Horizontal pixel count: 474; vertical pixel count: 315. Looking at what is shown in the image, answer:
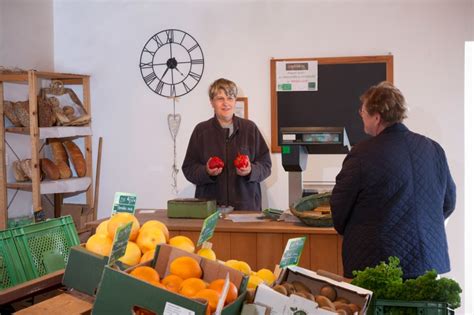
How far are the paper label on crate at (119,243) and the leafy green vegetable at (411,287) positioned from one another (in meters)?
0.68

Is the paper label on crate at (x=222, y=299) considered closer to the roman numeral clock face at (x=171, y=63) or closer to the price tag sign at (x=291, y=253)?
the price tag sign at (x=291, y=253)

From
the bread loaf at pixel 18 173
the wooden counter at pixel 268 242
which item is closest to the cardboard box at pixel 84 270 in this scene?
the wooden counter at pixel 268 242

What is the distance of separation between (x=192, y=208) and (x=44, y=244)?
1.55m

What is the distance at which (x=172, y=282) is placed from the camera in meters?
1.55

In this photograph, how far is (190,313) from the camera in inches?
51.1

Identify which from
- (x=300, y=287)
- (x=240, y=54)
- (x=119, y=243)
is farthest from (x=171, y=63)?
(x=300, y=287)

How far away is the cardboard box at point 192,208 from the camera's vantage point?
355 centimetres

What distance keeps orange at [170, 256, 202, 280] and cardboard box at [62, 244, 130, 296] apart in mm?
198

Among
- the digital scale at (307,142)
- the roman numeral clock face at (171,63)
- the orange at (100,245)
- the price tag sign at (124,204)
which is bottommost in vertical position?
the orange at (100,245)

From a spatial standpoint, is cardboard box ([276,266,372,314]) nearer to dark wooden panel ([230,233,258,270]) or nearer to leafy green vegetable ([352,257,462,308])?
leafy green vegetable ([352,257,462,308])

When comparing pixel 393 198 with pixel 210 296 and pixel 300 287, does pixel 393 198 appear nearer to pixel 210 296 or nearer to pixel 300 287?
pixel 300 287

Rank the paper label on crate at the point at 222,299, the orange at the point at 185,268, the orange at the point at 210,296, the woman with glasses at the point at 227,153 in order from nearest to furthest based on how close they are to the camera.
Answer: the paper label on crate at the point at 222,299 < the orange at the point at 210,296 < the orange at the point at 185,268 < the woman with glasses at the point at 227,153

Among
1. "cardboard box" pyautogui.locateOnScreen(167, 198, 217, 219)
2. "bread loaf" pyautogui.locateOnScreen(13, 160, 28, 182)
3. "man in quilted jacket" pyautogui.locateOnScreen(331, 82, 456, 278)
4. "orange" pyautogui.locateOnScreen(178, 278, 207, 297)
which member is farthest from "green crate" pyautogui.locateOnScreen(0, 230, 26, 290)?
"bread loaf" pyautogui.locateOnScreen(13, 160, 28, 182)

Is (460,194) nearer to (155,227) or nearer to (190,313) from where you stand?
(155,227)
